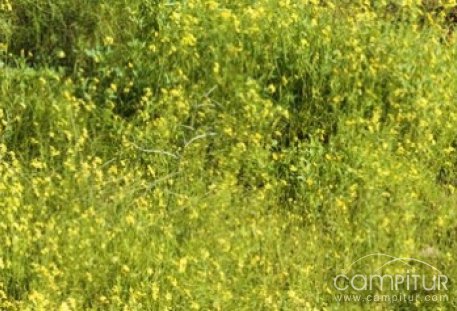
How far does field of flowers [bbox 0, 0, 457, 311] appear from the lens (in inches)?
200

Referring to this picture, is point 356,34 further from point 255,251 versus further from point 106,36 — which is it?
point 255,251

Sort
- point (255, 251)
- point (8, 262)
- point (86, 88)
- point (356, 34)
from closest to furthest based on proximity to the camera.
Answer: point (8, 262), point (255, 251), point (86, 88), point (356, 34)

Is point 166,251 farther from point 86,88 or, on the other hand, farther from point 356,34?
point 356,34

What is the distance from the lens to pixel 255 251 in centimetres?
532

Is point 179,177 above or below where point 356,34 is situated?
below

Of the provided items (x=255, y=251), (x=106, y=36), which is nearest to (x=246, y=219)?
(x=255, y=251)

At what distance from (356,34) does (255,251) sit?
2.25m

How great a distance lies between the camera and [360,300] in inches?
204

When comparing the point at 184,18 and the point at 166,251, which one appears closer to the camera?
the point at 166,251

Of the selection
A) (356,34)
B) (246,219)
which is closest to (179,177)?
(246,219)

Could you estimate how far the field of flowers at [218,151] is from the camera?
16.6 feet

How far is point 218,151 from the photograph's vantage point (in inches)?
239

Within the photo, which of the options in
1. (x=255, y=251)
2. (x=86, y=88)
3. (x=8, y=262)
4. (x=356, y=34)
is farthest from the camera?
(x=356, y=34)

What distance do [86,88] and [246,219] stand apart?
5.17 ft
